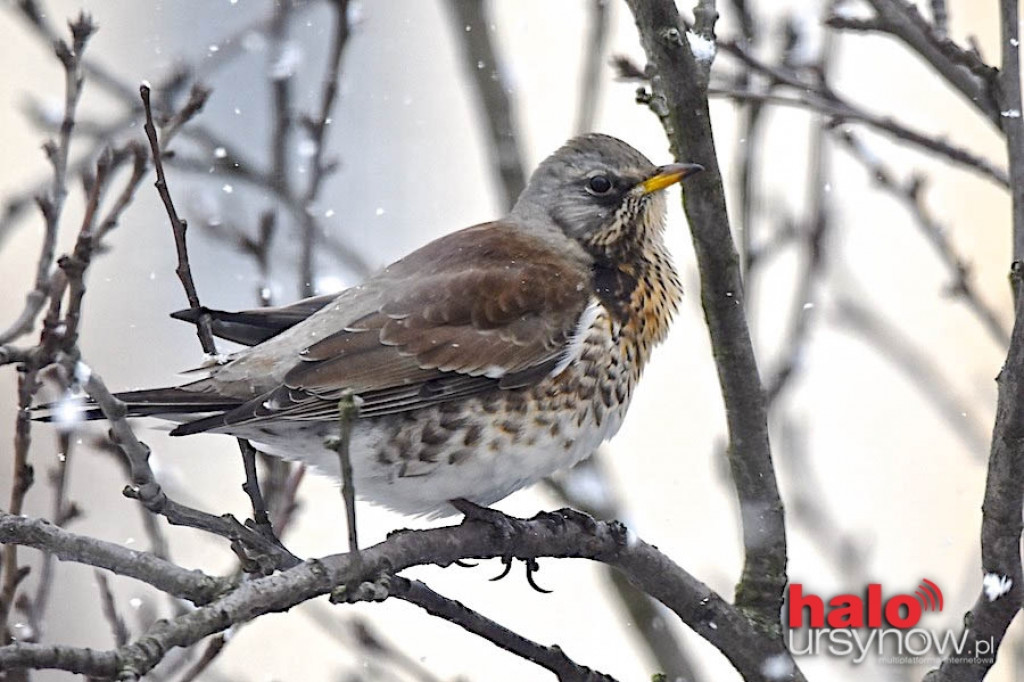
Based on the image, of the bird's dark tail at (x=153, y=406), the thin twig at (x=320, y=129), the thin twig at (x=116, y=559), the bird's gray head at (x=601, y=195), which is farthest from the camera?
the bird's gray head at (x=601, y=195)

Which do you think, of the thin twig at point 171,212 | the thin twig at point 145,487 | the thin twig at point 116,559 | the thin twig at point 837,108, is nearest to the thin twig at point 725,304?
the thin twig at point 837,108

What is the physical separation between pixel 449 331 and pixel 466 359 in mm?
95

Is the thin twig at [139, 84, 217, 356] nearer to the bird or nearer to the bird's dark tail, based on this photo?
the bird's dark tail

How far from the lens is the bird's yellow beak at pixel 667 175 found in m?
2.56

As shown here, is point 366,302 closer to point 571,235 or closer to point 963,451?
point 571,235

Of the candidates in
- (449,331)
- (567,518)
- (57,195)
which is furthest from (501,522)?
(57,195)

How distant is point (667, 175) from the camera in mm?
2916

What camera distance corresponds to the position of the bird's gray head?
332cm

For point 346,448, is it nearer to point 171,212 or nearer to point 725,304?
point 171,212

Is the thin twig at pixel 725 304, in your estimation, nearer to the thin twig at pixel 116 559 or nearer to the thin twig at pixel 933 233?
the thin twig at pixel 933 233

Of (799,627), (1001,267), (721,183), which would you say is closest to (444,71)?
(1001,267)

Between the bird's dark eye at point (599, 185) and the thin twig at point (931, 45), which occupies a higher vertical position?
the bird's dark eye at point (599, 185)

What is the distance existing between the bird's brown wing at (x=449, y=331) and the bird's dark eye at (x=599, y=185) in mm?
221

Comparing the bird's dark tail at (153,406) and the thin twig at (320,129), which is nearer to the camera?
the bird's dark tail at (153,406)
